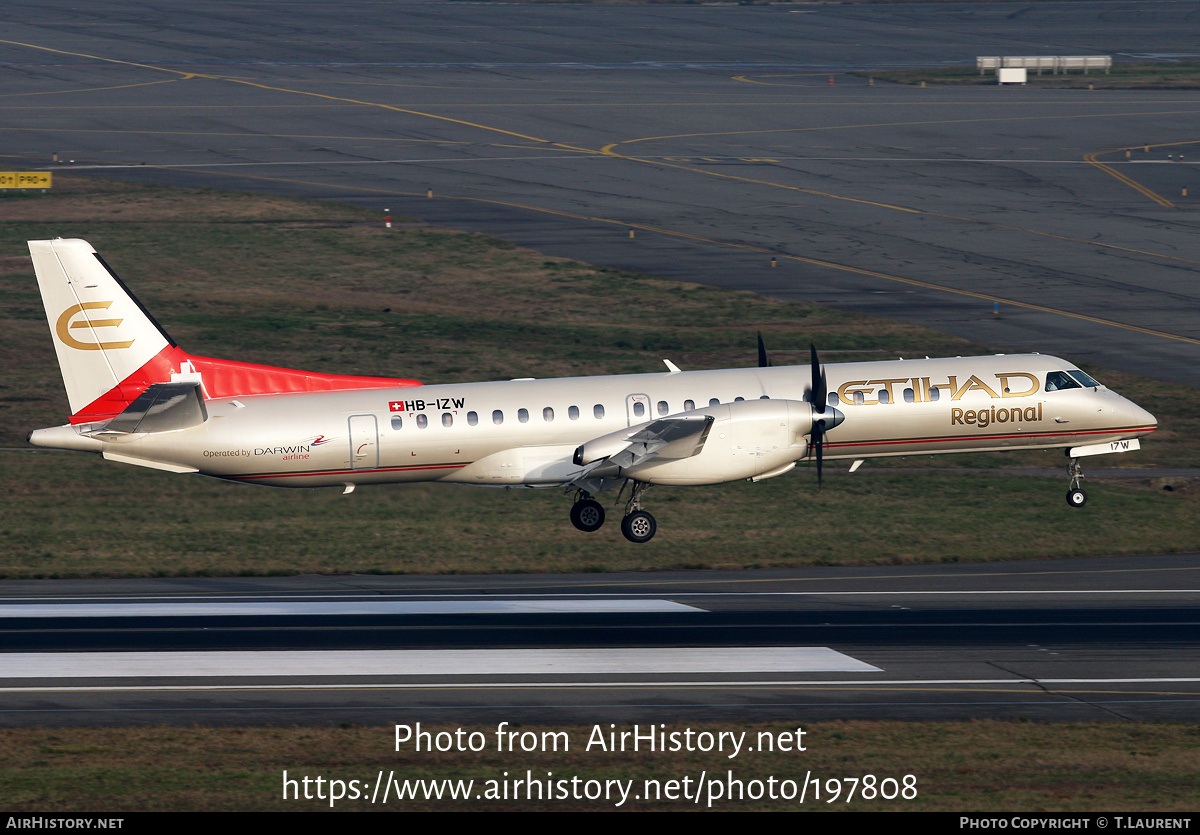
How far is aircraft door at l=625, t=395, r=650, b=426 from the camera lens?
1575 inches

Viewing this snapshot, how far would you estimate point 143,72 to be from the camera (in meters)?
111

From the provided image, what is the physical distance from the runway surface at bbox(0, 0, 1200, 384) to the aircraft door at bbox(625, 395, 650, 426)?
80.1 ft

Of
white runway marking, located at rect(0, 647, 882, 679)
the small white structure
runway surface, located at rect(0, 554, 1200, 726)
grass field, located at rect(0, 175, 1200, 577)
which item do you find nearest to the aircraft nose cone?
grass field, located at rect(0, 175, 1200, 577)

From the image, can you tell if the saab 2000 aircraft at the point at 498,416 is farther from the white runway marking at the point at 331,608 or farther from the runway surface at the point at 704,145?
the runway surface at the point at 704,145

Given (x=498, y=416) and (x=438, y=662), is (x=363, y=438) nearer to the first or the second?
(x=498, y=416)

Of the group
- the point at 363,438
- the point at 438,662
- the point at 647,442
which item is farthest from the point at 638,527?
the point at 438,662

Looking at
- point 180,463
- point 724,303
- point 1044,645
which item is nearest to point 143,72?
point 724,303

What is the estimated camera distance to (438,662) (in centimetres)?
3117

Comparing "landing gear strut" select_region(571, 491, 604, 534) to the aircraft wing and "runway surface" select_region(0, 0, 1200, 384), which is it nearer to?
the aircraft wing

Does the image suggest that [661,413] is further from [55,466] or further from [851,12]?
[851,12]

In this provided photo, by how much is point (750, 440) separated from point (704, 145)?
54.9 m

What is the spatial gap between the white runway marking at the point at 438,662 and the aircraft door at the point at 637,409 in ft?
30.0

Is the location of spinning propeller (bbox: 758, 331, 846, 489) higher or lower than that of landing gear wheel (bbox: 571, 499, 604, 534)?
higher
